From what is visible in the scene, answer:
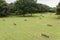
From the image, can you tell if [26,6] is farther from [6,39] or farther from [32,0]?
[6,39]

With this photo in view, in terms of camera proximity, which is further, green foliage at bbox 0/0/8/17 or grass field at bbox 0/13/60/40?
green foliage at bbox 0/0/8/17

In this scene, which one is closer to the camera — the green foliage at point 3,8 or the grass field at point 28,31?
the grass field at point 28,31

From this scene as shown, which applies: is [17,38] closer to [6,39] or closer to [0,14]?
[6,39]

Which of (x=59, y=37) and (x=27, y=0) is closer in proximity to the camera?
(x=59, y=37)

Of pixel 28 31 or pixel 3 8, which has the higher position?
pixel 28 31

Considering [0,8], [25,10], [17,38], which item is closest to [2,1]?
[0,8]

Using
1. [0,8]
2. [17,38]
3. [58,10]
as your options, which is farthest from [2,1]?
[17,38]

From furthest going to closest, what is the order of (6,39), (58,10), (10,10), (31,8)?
(10,10) → (31,8) → (58,10) → (6,39)

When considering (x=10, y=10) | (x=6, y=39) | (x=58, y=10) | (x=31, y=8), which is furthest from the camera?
(x=10, y=10)

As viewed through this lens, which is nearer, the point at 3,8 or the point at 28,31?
the point at 28,31

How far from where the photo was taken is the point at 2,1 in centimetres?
4797

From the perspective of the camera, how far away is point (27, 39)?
16781 millimetres

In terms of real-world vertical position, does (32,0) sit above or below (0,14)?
above

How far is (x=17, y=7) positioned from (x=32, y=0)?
484 cm
